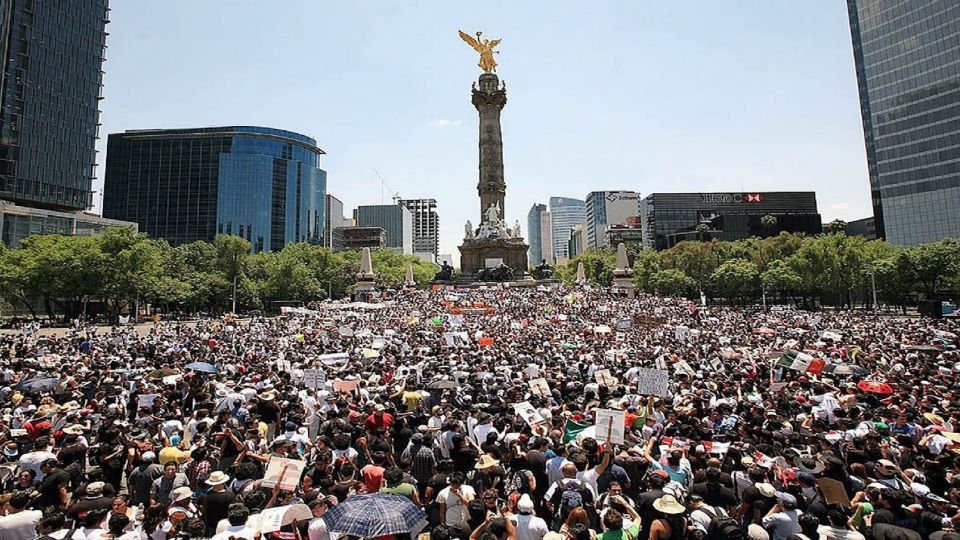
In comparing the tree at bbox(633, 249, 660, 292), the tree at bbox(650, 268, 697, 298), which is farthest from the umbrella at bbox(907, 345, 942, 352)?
the tree at bbox(633, 249, 660, 292)

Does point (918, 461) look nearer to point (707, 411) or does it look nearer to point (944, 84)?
point (707, 411)

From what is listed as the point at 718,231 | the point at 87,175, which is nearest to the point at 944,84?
A: the point at 718,231

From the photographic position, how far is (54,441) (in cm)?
973

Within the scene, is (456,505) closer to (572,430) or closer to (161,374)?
(572,430)

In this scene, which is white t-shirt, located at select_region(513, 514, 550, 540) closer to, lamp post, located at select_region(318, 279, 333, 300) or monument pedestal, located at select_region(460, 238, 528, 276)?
monument pedestal, located at select_region(460, 238, 528, 276)

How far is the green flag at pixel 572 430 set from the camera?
963cm

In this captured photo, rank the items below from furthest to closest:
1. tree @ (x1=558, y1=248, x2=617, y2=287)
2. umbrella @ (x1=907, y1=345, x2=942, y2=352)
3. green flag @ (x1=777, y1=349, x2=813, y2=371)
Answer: tree @ (x1=558, y1=248, x2=617, y2=287) < umbrella @ (x1=907, y1=345, x2=942, y2=352) < green flag @ (x1=777, y1=349, x2=813, y2=371)

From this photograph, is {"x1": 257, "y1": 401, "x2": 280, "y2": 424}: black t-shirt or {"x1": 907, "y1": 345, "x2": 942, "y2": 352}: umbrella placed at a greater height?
{"x1": 907, "y1": 345, "x2": 942, "y2": 352}: umbrella

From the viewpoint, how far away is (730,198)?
14838 centimetres

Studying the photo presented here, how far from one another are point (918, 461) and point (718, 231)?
133009mm

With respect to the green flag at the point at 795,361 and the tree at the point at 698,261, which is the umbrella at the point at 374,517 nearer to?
the green flag at the point at 795,361

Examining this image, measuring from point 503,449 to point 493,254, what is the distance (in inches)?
2778

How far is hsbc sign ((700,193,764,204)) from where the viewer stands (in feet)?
481

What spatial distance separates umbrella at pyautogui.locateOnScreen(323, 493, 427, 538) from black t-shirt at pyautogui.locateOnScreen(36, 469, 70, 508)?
14.9ft
